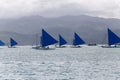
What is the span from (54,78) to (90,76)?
4.95 metres

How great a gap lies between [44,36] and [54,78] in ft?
301

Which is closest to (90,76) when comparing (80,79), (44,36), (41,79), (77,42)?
(80,79)

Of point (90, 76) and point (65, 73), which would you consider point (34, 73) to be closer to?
point (65, 73)

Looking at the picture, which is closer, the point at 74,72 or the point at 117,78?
the point at 117,78

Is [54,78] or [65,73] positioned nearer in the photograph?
[54,78]

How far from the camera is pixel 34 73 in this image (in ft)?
204

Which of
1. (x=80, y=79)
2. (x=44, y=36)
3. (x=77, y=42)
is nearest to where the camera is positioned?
(x=80, y=79)

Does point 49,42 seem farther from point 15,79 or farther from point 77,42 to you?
point 15,79

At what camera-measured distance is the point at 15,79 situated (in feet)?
182

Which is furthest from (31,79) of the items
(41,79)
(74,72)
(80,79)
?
(74,72)

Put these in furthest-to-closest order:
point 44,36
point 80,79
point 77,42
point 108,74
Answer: point 77,42
point 44,36
point 108,74
point 80,79

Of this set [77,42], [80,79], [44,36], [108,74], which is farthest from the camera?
[77,42]

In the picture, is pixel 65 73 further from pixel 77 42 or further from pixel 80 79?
pixel 77 42

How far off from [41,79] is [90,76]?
267 inches
